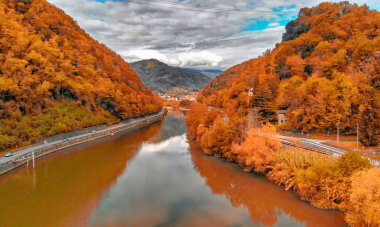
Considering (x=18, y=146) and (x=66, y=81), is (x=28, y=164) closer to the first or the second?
(x=18, y=146)

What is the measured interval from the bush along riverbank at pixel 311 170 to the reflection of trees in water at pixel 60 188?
13.3 metres

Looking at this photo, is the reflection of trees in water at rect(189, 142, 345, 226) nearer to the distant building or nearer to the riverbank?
the distant building

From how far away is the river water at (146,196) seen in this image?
824 inches

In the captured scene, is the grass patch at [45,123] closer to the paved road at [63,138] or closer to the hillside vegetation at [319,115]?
the paved road at [63,138]

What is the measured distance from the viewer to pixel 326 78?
145 ft

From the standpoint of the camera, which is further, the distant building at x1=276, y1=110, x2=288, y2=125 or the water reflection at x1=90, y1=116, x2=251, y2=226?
the distant building at x1=276, y1=110, x2=288, y2=125

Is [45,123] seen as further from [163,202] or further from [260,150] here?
[260,150]

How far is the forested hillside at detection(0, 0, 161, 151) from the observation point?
1688 inches

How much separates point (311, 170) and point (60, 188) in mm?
21723

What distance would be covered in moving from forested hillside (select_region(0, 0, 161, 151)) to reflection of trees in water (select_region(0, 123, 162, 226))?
711 centimetres

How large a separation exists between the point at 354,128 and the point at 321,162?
14.0 meters

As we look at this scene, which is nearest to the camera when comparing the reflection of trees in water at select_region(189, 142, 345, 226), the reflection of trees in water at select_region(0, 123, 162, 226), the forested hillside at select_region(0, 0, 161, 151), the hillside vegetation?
the hillside vegetation

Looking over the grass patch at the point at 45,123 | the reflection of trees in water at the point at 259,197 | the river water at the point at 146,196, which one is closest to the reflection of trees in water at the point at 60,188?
the river water at the point at 146,196

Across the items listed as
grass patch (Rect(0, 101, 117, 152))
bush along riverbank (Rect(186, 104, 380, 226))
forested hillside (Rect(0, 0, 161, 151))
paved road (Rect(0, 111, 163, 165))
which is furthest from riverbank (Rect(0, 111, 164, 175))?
bush along riverbank (Rect(186, 104, 380, 226))
